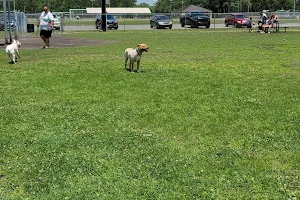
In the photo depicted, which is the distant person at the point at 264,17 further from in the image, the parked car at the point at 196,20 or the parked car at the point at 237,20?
the parked car at the point at 196,20

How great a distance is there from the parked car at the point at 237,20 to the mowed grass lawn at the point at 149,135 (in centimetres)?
3473

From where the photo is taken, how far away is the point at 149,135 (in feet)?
18.0

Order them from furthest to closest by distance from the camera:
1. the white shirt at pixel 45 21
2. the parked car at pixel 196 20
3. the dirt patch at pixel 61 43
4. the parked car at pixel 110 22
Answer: the parked car at pixel 196 20 < the parked car at pixel 110 22 < the dirt patch at pixel 61 43 < the white shirt at pixel 45 21

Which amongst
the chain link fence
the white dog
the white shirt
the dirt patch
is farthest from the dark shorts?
the chain link fence

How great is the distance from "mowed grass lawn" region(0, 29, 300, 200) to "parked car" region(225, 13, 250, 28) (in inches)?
1368

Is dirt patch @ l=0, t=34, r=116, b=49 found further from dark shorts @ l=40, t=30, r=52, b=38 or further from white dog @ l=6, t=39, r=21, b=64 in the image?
white dog @ l=6, t=39, r=21, b=64

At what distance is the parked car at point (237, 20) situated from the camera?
43531 mm

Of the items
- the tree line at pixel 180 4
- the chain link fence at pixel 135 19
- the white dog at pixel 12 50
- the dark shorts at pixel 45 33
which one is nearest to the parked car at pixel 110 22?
the chain link fence at pixel 135 19

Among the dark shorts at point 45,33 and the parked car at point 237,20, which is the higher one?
the parked car at point 237,20

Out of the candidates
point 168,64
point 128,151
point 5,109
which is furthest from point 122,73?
point 128,151

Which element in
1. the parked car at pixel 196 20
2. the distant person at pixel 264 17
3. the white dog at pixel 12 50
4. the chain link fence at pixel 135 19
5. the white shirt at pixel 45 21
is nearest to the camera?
the white dog at pixel 12 50

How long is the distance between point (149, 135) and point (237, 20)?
41.5m

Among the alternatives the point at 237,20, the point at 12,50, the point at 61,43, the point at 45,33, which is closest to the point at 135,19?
the point at 237,20

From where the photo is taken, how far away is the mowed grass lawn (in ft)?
12.9
